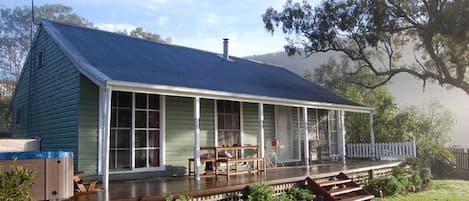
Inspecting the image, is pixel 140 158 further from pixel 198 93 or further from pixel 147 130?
pixel 198 93

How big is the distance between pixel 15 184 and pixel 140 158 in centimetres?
531

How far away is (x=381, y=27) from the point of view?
49.3ft

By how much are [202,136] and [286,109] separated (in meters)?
4.15

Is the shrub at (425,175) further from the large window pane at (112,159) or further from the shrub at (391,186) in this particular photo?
the large window pane at (112,159)

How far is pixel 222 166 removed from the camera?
1180 cm

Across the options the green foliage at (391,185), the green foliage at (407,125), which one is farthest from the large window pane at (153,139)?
the green foliage at (407,125)

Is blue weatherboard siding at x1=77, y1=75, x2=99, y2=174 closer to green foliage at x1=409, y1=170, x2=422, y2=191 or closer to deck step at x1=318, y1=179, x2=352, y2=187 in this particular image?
deck step at x1=318, y1=179, x2=352, y2=187

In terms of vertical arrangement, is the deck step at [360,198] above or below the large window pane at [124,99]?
below

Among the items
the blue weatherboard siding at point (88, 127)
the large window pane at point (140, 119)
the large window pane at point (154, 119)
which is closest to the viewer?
the blue weatherboard siding at point (88, 127)

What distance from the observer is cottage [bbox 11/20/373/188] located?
916 centimetres

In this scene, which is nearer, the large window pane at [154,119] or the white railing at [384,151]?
the large window pane at [154,119]

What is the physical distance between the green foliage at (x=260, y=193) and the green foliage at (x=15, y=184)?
4.36 metres

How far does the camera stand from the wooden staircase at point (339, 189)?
957 cm

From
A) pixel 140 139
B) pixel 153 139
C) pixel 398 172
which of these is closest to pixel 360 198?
pixel 398 172
